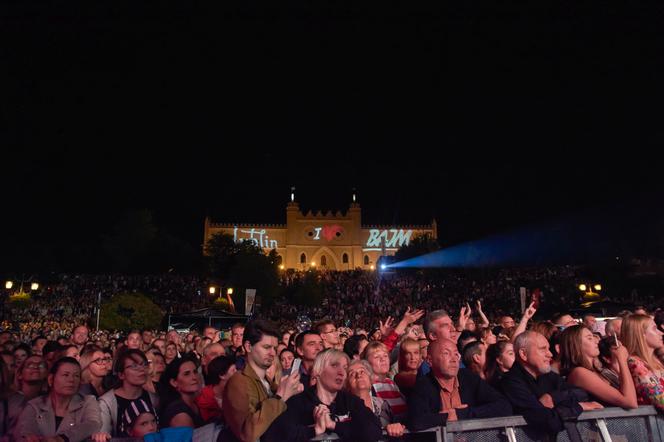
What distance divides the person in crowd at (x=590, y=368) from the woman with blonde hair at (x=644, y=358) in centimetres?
21

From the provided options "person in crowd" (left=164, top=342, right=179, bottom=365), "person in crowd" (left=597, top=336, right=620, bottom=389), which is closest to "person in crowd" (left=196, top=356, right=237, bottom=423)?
"person in crowd" (left=597, top=336, right=620, bottom=389)

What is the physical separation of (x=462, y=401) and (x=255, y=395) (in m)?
1.78

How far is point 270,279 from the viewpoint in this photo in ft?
153

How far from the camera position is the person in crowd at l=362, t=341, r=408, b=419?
4.30 m

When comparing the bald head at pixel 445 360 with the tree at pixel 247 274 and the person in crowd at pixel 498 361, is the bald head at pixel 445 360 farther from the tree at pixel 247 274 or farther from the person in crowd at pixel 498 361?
the tree at pixel 247 274

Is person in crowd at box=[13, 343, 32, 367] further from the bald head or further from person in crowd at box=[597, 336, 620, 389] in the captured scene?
person in crowd at box=[597, 336, 620, 389]

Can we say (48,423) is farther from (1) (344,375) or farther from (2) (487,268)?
(2) (487,268)

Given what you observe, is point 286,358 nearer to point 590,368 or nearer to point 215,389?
point 215,389

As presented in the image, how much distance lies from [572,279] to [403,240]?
48061 mm

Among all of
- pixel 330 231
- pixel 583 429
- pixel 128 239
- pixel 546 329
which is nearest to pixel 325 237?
pixel 330 231

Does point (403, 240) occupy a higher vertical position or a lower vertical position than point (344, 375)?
higher

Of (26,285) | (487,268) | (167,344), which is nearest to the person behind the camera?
(167,344)

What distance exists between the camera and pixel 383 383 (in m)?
4.53

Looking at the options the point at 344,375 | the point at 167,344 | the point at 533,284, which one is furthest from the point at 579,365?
the point at 533,284
